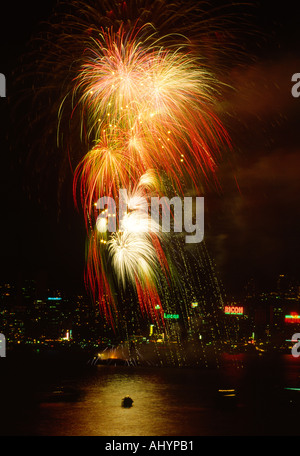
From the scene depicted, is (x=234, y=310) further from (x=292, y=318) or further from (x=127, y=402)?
(x=127, y=402)

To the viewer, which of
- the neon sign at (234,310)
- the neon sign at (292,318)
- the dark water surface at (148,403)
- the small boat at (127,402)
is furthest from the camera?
the neon sign at (292,318)

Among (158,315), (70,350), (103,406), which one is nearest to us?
(103,406)

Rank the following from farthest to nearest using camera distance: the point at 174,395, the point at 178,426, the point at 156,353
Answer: the point at 156,353 → the point at 174,395 → the point at 178,426

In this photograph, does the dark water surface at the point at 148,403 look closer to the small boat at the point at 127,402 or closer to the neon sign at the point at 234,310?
the small boat at the point at 127,402

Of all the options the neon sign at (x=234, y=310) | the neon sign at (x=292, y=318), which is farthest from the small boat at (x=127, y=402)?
the neon sign at (x=292, y=318)

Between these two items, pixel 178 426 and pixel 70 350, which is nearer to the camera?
pixel 178 426

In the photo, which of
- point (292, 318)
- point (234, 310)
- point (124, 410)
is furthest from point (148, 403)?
point (292, 318)
